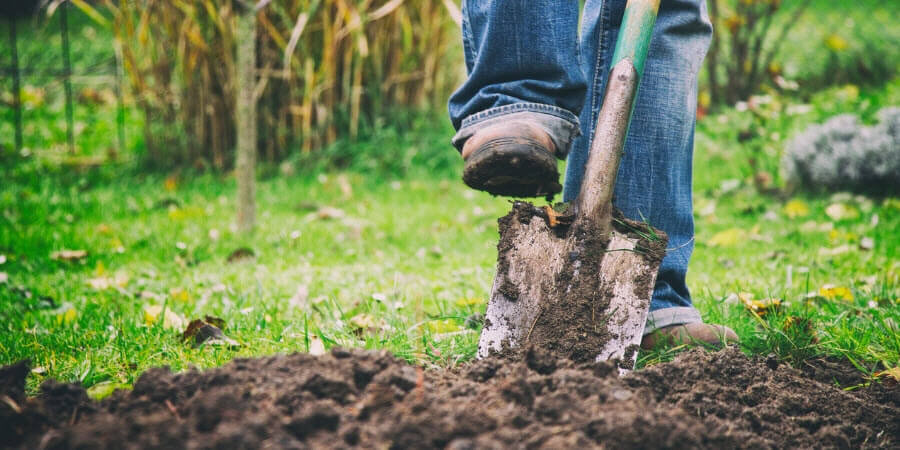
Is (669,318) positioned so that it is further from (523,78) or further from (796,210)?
(796,210)

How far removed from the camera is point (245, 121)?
10.4ft

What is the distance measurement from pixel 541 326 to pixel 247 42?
2240 mm

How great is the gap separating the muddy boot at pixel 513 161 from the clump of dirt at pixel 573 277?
0.06 m

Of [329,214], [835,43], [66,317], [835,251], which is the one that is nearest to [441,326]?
[66,317]

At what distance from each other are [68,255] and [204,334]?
1.47m

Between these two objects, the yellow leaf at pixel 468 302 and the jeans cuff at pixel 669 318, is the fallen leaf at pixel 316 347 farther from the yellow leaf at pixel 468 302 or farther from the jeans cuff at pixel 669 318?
the jeans cuff at pixel 669 318

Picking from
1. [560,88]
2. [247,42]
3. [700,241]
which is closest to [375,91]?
[247,42]

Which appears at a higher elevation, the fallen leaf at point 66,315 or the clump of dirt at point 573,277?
the clump of dirt at point 573,277

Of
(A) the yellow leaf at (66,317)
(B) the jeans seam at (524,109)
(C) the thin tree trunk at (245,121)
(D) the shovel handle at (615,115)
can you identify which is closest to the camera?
(D) the shovel handle at (615,115)

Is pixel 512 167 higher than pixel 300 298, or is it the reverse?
pixel 512 167

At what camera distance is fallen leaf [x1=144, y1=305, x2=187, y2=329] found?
1954 millimetres

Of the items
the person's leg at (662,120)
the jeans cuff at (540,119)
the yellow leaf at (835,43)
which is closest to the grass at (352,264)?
the person's leg at (662,120)

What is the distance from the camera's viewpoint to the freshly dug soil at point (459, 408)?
0.98 meters

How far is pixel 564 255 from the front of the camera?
149 centimetres
